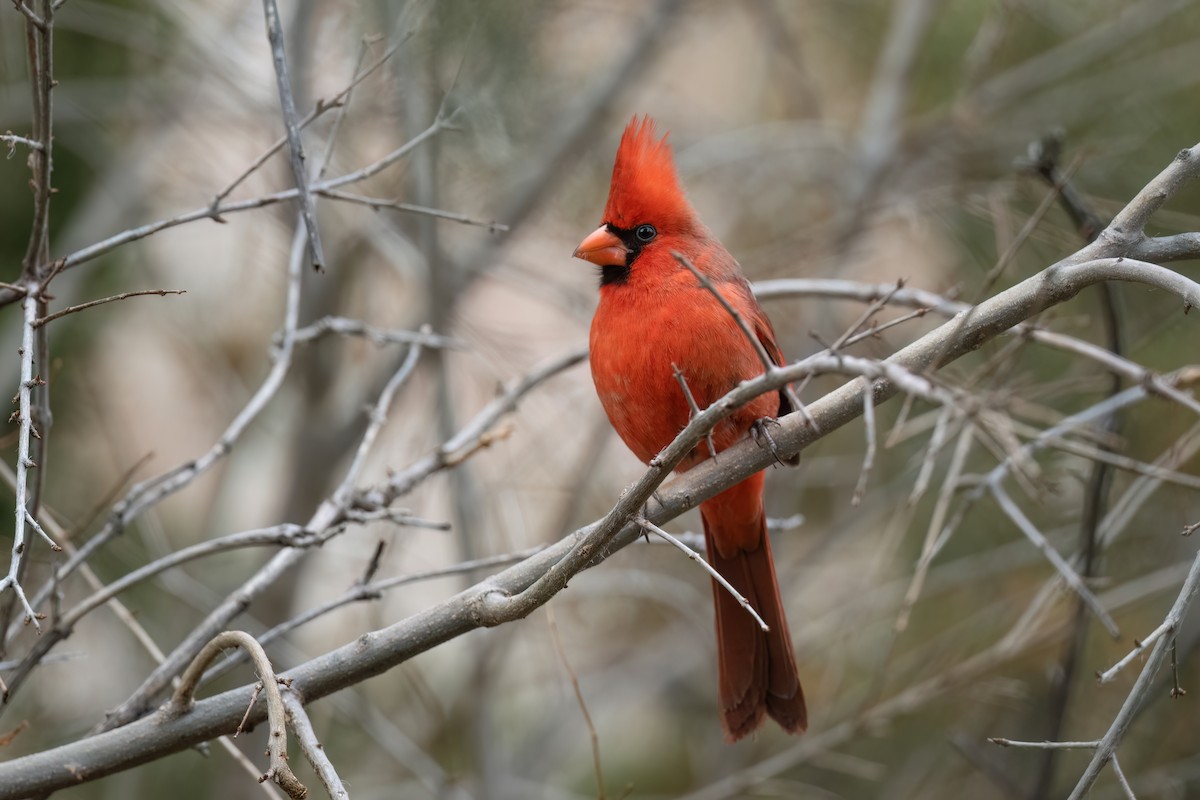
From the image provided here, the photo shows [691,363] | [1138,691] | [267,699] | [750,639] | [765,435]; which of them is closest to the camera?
[1138,691]

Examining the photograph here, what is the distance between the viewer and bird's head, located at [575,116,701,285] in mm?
2850

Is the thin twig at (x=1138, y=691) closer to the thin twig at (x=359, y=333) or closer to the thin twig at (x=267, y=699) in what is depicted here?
the thin twig at (x=267, y=699)

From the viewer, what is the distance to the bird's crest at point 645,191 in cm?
289

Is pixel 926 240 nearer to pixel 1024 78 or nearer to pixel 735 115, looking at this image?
pixel 1024 78

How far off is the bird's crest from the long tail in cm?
64

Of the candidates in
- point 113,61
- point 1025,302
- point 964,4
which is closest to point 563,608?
point 113,61

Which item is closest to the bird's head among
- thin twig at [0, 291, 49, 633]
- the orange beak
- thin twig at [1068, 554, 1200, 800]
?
the orange beak

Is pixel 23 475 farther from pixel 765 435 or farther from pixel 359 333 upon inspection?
pixel 359 333

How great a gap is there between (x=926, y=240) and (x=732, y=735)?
2977 mm

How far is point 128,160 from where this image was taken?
4316mm

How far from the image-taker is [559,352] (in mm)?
3670

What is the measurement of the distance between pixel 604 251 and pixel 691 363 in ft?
1.52

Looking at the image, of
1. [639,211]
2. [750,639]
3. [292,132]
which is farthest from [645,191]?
[292,132]

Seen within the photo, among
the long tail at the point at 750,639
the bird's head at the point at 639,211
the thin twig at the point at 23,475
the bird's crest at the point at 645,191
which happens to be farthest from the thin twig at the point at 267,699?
the bird's crest at the point at 645,191
